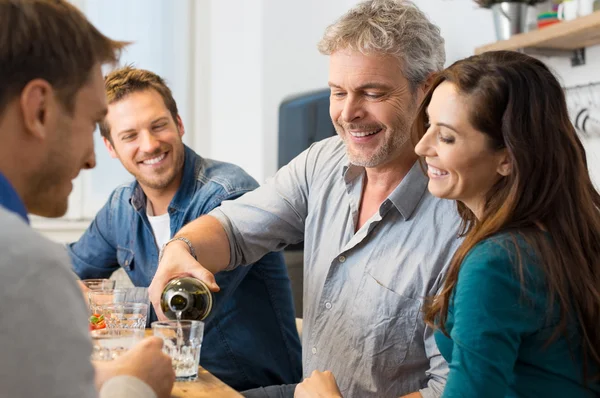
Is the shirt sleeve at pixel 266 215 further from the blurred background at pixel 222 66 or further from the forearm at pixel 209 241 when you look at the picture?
the blurred background at pixel 222 66

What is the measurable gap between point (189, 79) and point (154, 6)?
1.49 feet

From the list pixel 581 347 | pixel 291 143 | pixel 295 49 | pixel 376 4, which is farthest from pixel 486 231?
pixel 295 49

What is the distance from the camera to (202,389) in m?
1.40

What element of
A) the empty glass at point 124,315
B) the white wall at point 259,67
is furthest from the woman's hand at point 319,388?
the white wall at point 259,67

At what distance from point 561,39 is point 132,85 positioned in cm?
130

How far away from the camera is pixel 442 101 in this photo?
1.36 metres

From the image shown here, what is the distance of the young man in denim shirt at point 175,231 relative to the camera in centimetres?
209

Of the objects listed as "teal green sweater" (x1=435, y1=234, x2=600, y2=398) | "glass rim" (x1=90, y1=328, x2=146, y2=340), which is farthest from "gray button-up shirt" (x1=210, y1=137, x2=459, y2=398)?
"glass rim" (x1=90, y1=328, x2=146, y2=340)

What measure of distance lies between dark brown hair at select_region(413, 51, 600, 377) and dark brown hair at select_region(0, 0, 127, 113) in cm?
63

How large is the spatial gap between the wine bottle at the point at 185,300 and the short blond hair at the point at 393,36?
2.12 feet

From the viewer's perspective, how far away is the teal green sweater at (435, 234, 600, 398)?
114cm

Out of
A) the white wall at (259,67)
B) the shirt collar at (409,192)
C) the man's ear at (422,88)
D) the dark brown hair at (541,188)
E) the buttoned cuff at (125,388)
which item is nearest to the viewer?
the buttoned cuff at (125,388)

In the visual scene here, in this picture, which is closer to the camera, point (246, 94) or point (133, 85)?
point (133, 85)

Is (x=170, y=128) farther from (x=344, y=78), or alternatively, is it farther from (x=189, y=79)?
(x=189, y=79)
